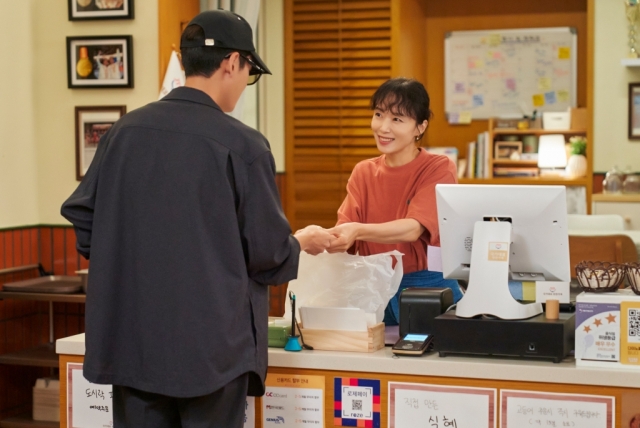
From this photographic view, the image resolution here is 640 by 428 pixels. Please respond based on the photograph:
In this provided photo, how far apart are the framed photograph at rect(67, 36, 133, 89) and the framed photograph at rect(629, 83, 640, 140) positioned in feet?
11.6

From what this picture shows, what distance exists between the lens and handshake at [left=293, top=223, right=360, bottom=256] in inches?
94.0

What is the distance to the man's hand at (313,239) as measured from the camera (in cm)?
237

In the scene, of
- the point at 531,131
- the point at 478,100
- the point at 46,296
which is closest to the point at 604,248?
the point at 531,131

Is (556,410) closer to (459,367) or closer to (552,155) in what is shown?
(459,367)

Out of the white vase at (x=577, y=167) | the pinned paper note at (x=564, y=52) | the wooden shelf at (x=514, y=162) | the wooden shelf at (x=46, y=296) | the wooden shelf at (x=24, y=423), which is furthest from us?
the pinned paper note at (x=564, y=52)

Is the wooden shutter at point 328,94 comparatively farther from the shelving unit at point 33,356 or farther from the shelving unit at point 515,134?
the shelving unit at point 33,356

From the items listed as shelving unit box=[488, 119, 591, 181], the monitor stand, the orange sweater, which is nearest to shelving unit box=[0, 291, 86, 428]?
the orange sweater

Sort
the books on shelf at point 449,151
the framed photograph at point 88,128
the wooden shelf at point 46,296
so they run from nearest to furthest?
the wooden shelf at point 46,296 < the framed photograph at point 88,128 < the books on shelf at point 449,151

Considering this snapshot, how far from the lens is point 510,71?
21.6 feet

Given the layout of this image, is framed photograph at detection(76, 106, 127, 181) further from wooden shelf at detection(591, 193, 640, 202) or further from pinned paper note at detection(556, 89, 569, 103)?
pinned paper note at detection(556, 89, 569, 103)

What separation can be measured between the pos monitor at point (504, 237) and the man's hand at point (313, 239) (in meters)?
0.37

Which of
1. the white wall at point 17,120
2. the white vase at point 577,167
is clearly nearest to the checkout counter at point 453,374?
the white wall at point 17,120

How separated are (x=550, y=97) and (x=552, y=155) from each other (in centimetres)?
62

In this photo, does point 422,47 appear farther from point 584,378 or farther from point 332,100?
point 584,378
